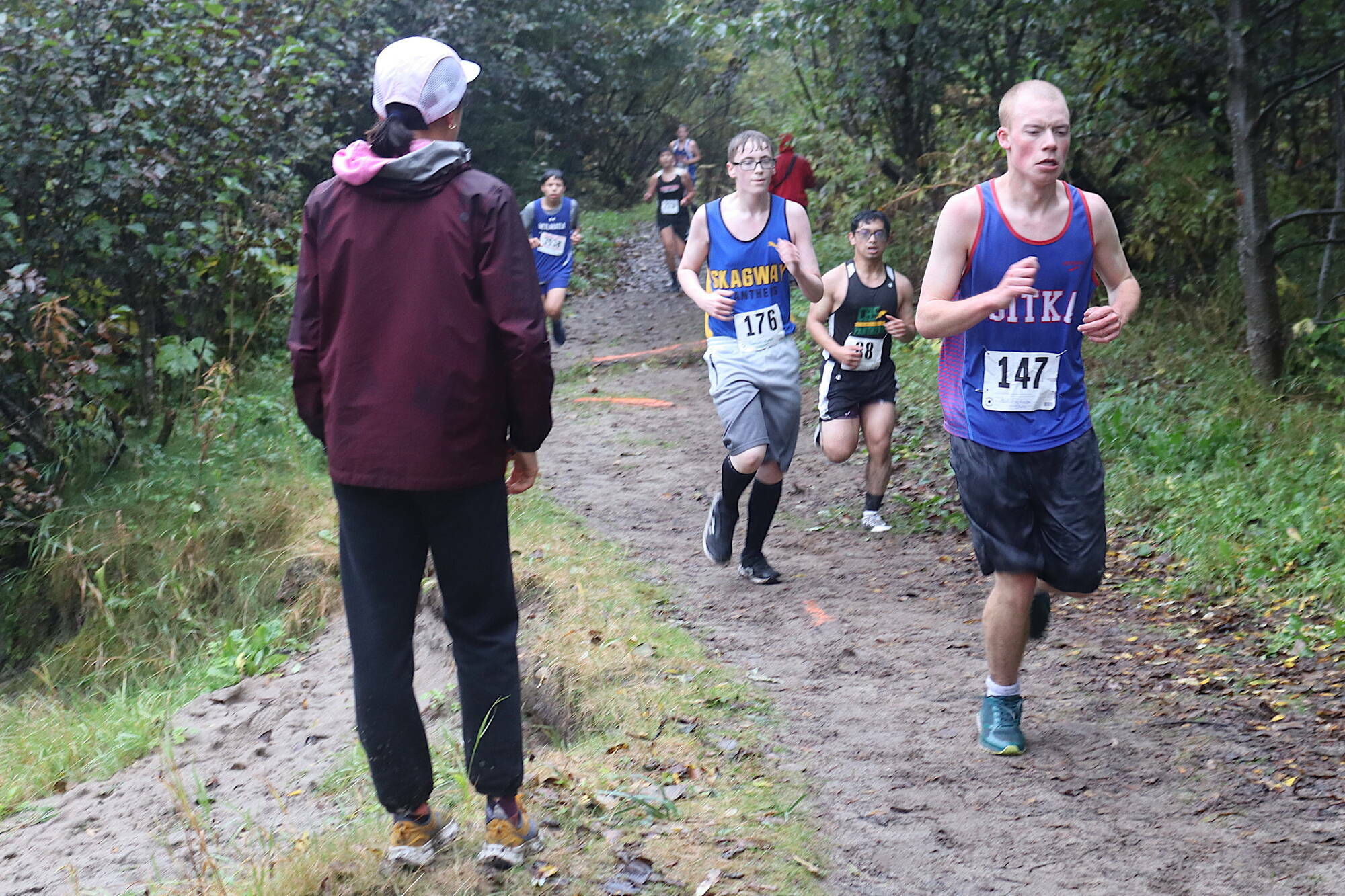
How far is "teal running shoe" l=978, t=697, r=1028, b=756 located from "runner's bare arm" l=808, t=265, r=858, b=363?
9.21 feet

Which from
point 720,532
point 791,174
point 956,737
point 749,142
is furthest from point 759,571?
point 791,174

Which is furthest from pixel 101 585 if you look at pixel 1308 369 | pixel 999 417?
pixel 1308 369

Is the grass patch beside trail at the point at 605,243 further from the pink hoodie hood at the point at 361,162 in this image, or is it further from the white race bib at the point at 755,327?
the pink hoodie hood at the point at 361,162

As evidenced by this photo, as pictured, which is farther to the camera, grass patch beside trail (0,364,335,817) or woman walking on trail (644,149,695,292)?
woman walking on trail (644,149,695,292)

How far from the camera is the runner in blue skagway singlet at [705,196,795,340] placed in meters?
5.71

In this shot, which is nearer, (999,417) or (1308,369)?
(999,417)

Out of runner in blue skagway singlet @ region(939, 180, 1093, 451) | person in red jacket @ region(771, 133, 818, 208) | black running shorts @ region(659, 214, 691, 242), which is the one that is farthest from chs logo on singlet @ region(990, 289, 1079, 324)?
black running shorts @ region(659, 214, 691, 242)

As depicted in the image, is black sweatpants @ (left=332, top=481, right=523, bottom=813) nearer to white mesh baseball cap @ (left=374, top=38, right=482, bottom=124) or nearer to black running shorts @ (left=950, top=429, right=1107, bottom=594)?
white mesh baseball cap @ (left=374, top=38, right=482, bottom=124)

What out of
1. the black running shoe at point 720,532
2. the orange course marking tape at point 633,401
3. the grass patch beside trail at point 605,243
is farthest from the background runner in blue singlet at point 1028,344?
the grass patch beside trail at point 605,243

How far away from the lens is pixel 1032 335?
12.5 feet

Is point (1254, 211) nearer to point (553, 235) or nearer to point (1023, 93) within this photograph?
point (1023, 93)

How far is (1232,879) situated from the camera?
3.24 m

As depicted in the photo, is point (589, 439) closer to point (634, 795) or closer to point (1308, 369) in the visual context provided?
point (1308, 369)

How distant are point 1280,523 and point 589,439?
5.39m
